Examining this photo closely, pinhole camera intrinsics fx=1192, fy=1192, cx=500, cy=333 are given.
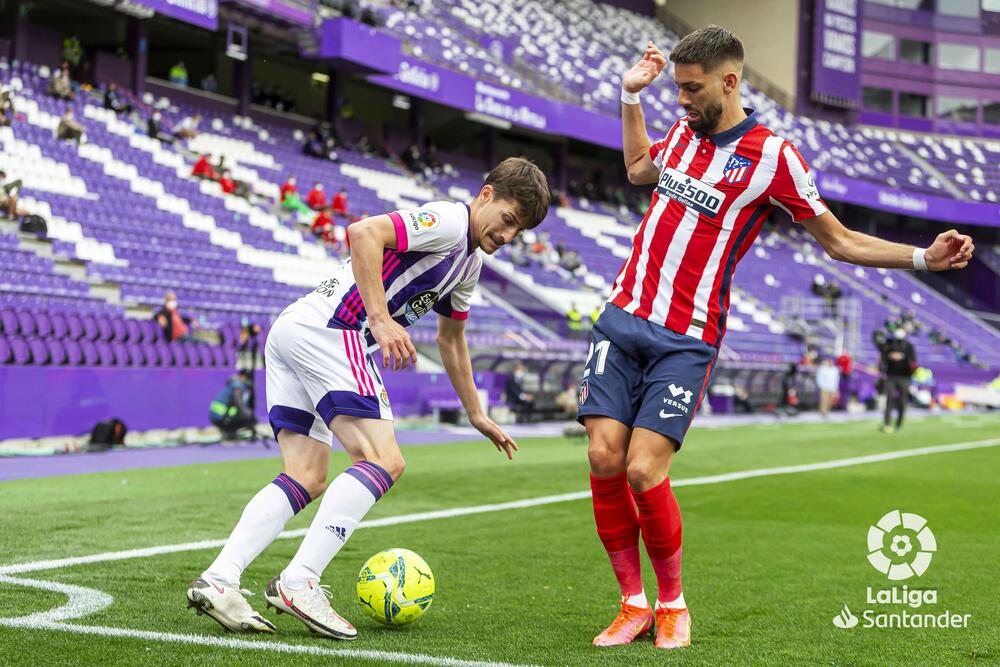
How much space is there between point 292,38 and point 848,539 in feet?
79.5

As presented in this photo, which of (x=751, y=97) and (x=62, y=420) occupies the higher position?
(x=751, y=97)

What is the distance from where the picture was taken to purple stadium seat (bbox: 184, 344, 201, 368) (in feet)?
52.5

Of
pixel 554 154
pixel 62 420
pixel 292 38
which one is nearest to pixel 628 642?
pixel 62 420

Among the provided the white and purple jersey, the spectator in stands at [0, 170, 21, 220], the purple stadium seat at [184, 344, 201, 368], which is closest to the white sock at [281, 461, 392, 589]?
the white and purple jersey

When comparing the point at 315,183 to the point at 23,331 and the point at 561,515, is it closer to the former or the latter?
the point at 23,331

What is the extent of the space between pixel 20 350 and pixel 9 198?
5.05 m

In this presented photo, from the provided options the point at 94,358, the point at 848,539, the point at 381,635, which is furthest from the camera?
the point at 94,358

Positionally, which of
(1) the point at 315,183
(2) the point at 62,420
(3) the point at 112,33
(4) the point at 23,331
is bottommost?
(2) the point at 62,420

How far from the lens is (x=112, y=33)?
2883 cm

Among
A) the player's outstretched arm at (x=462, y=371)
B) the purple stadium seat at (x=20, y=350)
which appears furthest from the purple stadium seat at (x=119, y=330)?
the player's outstretched arm at (x=462, y=371)

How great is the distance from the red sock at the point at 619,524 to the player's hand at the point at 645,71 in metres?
1.58

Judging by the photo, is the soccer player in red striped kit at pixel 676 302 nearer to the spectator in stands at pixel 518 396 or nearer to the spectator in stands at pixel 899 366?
the spectator in stands at pixel 518 396

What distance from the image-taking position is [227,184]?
24672 mm

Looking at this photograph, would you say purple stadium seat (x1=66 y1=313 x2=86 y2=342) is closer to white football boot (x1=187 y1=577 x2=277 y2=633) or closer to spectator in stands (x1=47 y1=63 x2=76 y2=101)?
spectator in stands (x1=47 y1=63 x2=76 y2=101)
